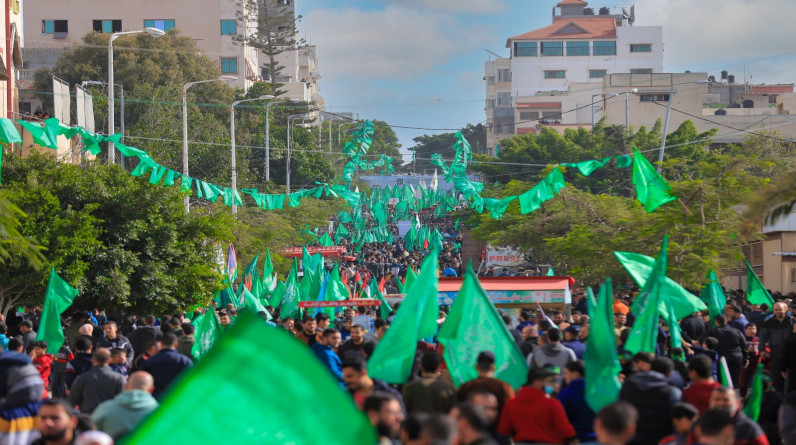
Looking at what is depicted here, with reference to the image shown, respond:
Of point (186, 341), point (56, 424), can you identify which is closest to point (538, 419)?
point (56, 424)

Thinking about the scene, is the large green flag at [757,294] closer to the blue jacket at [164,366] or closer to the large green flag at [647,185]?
the large green flag at [647,185]

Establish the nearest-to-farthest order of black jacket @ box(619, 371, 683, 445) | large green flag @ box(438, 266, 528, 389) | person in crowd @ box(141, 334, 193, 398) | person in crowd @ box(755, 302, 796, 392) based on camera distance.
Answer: black jacket @ box(619, 371, 683, 445)
large green flag @ box(438, 266, 528, 389)
person in crowd @ box(141, 334, 193, 398)
person in crowd @ box(755, 302, 796, 392)

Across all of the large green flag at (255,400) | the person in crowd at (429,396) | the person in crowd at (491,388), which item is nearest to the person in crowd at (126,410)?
the person in crowd at (429,396)

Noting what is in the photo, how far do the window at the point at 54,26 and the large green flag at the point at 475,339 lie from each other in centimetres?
7340

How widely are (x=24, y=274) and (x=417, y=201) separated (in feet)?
170

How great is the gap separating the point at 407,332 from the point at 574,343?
2.37 metres

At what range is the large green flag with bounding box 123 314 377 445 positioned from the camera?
4531 millimetres

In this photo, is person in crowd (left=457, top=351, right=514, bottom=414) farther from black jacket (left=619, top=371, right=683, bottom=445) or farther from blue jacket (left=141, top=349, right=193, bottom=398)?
blue jacket (left=141, top=349, right=193, bottom=398)

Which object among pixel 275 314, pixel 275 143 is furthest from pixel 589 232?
pixel 275 143

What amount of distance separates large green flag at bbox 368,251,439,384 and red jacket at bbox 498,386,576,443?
74.2 inches

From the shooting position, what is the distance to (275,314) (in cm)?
2297

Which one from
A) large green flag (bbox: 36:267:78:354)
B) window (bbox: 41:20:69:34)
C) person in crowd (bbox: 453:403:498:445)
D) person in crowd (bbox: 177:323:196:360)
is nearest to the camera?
person in crowd (bbox: 453:403:498:445)

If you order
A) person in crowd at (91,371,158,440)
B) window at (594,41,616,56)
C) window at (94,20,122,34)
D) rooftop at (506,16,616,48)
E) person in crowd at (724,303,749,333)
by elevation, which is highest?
rooftop at (506,16,616,48)

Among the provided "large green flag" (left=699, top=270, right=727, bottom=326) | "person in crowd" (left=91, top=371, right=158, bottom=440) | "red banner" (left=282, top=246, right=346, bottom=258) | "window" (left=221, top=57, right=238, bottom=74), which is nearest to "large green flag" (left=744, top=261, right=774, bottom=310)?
"large green flag" (left=699, top=270, right=727, bottom=326)
